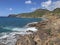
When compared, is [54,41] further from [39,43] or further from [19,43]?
[19,43]

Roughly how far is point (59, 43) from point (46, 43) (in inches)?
83.3

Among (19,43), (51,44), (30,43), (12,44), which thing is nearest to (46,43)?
(51,44)

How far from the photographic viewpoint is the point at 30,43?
20.9 metres

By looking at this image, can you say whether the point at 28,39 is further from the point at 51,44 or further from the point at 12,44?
the point at 12,44

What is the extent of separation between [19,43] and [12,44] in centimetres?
601

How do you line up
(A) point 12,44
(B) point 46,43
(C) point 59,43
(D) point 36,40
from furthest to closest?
1. (A) point 12,44
2. (D) point 36,40
3. (B) point 46,43
4. (C) point 59,43

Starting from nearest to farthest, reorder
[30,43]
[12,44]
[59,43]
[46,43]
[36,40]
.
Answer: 1. [59,43]
2. [46,43]
3. [30,43]
4. [36,40]
5. [12,44]

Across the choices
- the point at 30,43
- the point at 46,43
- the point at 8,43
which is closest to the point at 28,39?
the point at 30,43

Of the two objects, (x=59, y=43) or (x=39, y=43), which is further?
(x=39, y=43)

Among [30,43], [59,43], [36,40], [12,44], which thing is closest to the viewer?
[59,43]

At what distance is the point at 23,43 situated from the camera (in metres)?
21.1

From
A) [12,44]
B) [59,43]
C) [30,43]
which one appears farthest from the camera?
[12,44]

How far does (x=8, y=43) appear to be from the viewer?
28078mm

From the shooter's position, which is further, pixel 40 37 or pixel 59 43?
pixel 40 37
